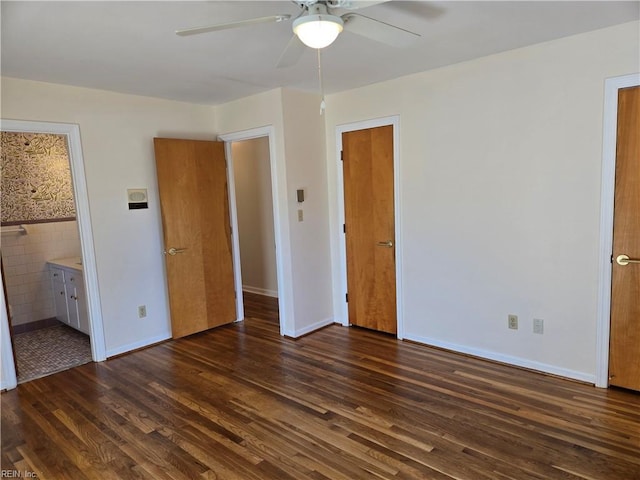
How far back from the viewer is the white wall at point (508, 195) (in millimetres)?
2773

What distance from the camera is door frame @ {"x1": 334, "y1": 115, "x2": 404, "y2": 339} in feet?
12.2

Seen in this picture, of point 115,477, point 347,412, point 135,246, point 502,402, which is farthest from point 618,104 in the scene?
point 135,246

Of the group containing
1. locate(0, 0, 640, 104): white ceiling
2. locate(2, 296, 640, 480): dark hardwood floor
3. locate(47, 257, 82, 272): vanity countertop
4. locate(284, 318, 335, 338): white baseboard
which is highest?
locate(0, 0, 640, 104): white ceiling

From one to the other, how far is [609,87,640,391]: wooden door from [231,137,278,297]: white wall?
385cm

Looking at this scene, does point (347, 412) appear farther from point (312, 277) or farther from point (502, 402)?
point (312, 277)

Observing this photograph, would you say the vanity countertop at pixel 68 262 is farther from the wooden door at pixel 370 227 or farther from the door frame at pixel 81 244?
the wooden door at pixel 370 227

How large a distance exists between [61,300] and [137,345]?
1.33 m

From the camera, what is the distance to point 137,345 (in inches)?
155

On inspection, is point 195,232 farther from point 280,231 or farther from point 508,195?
point 508,195

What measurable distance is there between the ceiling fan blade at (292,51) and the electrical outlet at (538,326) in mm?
2528

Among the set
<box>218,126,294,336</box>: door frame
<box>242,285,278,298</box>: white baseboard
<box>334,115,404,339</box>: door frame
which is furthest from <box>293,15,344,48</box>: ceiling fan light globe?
<box>242,285,278,298</box>: white baseboard

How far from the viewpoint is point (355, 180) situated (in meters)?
4.08

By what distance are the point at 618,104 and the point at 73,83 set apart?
4.02 metres

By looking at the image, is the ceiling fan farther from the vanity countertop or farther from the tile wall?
the tile wall
